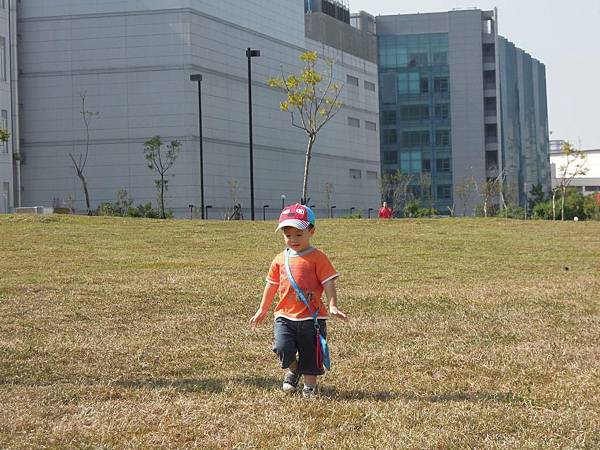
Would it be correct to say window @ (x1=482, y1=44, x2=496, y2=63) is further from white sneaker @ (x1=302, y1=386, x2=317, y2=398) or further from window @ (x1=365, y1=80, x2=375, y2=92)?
white sneaker @ (x1=302, y1=386, x2=317, y2=398)

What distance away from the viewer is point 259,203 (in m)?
66.3

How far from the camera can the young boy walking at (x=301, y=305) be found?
7.26 m

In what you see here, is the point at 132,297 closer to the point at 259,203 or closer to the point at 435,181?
Answer: the point at 259,203

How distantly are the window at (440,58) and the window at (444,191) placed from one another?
12269mm

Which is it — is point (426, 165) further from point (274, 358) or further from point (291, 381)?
point (291, 381)

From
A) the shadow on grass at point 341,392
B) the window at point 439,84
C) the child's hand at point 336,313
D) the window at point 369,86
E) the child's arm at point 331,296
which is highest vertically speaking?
the window at point 439,84

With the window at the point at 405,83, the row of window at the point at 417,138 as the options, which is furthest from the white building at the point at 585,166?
the window at the point at 405,83

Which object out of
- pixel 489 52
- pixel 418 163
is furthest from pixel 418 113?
pixel 489 52

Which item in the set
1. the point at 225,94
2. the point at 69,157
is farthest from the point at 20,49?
the point at 225,94

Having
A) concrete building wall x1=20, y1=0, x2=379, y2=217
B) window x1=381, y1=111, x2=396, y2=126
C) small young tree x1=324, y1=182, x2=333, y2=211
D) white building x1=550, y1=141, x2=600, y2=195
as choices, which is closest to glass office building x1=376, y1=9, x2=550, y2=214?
window x1=381, y1=111, x2=396, y2=126

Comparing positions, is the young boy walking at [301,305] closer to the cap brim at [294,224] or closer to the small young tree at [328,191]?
the cap brim at [294,224]

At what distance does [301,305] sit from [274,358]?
177 centimetres

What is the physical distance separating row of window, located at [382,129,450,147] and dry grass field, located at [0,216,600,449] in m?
82.6

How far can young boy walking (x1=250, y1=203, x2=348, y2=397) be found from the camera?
7.26 metres
